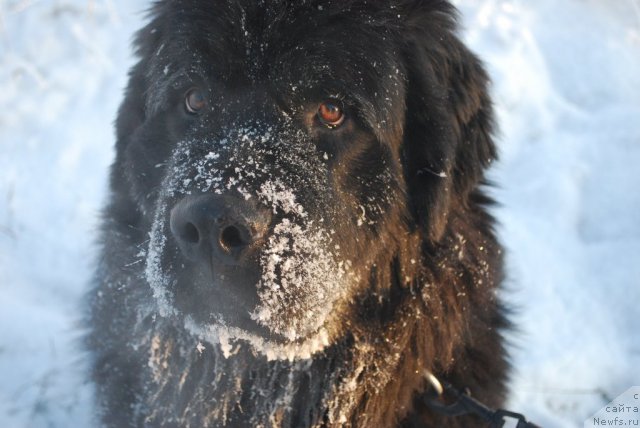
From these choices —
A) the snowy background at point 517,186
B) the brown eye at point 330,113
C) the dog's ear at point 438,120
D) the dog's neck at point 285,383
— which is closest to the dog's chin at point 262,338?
the dog's neck at point 285,383

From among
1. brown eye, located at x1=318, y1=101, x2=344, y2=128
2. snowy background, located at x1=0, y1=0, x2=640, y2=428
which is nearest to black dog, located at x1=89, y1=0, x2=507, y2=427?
brown eye, located at x1=318, y1=101, x2=344, y2=128

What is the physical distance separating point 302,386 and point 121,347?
3.06ft

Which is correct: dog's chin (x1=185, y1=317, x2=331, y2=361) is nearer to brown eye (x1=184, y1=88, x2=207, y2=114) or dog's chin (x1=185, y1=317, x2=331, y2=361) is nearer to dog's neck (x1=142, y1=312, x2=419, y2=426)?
dog's neck (x1=142, y1=312, x2=419, y2=426)

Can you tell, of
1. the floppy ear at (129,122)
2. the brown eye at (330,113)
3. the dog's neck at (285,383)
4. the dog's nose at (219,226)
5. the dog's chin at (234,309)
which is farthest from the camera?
the floppy ear at (129,122)

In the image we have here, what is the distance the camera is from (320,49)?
223 centimetres

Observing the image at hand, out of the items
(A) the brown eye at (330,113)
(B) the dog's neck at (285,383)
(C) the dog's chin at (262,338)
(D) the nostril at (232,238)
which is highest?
(A) the brown eye at (330,113)

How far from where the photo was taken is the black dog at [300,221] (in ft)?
6.59

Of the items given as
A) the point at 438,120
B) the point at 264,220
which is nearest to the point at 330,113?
the point at 438,120

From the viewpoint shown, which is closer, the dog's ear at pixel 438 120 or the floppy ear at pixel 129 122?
the dog's ear at pixel 438 120

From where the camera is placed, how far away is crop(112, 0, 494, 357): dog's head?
1951 millimetres

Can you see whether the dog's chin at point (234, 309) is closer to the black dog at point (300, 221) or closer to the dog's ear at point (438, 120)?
the black dog at point (300, 221)

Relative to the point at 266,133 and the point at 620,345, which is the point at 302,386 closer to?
the point at 266,133

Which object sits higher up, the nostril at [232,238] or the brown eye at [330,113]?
the brown eye at [330,113]

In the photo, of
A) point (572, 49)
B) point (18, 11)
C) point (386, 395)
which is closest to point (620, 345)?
point (386, 395)
